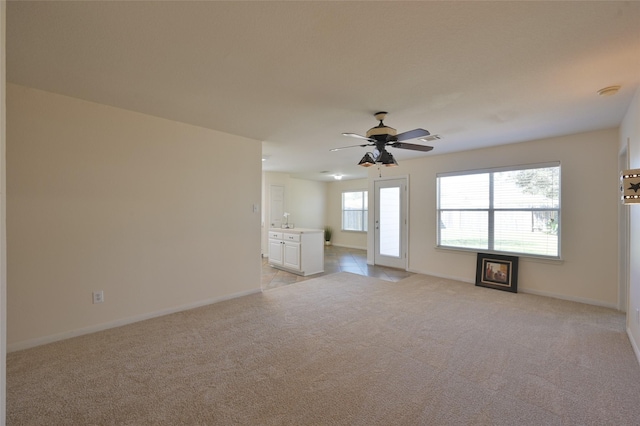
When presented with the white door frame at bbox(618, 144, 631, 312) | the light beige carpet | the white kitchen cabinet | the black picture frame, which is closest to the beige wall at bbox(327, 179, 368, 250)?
the white kitchen cabinet

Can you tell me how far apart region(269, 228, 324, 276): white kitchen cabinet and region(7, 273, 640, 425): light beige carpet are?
6.51 ft

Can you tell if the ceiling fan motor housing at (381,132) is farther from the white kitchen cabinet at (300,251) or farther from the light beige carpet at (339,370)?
the white kitchen cabinet at (300,251)

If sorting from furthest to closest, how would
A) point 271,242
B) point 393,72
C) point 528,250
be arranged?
point 271,242
point 528,250
point 393,72

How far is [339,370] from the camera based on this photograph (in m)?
2.31

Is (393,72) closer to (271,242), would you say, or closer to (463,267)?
Result: (463,267)

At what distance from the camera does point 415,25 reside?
5.62ft

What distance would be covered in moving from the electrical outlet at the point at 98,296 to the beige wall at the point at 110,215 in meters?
0.04

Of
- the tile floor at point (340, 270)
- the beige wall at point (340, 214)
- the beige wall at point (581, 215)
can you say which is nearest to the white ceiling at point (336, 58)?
the beige wall at point (581, 215)

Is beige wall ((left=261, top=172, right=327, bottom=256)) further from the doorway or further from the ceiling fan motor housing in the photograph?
the ceiling fan motor housing

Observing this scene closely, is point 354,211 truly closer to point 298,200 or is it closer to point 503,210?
point 298,200

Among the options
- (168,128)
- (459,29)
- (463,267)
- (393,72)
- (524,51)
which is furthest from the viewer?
(463,267)

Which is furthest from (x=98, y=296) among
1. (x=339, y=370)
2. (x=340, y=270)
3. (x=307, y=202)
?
(x=307, y=202)

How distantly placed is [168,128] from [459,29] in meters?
3.20

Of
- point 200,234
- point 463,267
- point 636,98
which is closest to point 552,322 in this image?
point 463,267
